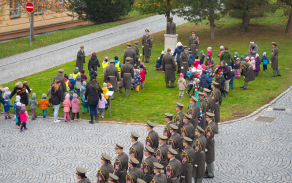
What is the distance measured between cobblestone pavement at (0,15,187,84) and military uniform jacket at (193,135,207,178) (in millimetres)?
15446

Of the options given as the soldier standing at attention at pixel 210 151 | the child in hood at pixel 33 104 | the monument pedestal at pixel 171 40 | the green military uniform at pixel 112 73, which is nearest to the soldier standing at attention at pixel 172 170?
the soldier standing at attention at pixel 210 151

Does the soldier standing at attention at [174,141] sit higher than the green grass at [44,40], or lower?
lower

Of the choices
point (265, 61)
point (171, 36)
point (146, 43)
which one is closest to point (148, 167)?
point (265, 61)

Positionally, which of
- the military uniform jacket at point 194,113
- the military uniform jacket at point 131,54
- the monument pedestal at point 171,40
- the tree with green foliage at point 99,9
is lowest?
the military uniform jacket at point 194,113

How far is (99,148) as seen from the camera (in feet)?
42.9

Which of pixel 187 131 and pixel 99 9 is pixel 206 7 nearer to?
pixel 99 9

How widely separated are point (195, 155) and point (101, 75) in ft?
42.8

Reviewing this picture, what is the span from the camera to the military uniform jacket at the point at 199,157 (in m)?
10.2

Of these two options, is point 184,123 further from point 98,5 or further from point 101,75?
point 98,5

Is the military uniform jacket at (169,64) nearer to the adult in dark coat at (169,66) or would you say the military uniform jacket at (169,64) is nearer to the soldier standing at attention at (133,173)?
the adult in dark coat at (169,66)

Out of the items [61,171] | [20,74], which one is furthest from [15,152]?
[20,74]

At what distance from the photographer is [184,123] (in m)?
11.8

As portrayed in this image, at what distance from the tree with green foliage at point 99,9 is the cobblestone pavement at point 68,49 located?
174cm

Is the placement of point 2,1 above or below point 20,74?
above
